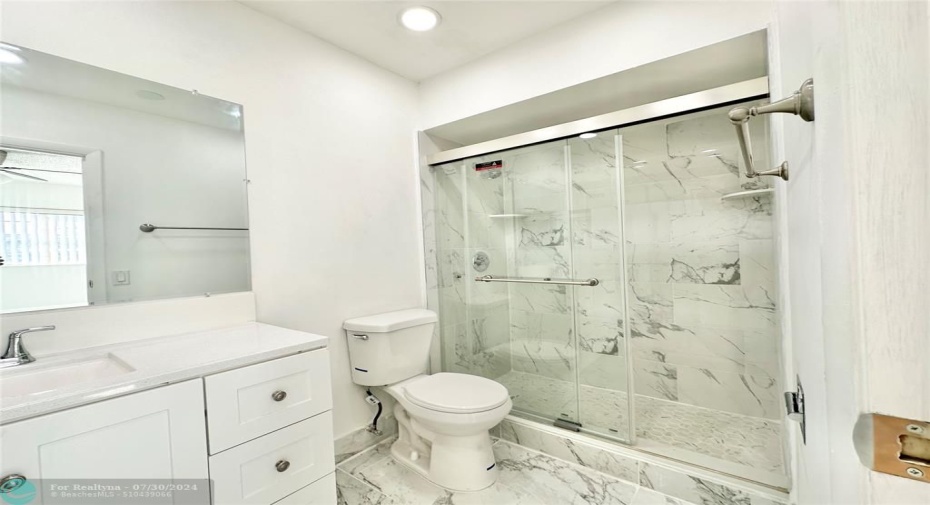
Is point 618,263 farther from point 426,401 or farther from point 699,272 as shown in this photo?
point 426,401

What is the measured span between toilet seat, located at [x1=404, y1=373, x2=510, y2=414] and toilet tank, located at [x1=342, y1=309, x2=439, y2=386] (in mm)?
112

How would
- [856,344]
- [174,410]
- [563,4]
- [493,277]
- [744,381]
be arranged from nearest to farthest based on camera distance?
[856,344] < [174,410] < [563,4] < [744,381] < [493,277]

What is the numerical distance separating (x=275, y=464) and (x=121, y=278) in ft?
2.82

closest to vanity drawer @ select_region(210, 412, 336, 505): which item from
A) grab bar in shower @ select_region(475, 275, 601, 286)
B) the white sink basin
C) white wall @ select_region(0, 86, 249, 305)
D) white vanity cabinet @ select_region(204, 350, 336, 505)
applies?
white vanity cabinet @ select_region(204, 350, 336, 505)

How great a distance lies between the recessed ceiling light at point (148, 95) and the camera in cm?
136

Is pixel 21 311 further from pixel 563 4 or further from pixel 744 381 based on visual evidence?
pixel 744 381

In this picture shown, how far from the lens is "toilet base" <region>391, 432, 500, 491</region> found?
165 centimetres

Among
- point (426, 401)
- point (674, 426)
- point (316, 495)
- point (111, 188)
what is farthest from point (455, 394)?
point (111, 188)

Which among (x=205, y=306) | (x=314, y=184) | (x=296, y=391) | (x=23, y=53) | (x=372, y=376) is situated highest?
(x=23, y=53)

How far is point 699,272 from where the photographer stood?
7.27 ft

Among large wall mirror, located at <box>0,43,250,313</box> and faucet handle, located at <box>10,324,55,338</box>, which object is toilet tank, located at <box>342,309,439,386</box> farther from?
faucet handle, located at <box>10,324,55,338</box>

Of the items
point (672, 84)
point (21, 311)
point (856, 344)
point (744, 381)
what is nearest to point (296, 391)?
point (21, 311)

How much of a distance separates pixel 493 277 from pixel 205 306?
153 cm

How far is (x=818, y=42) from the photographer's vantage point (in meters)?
0.36
